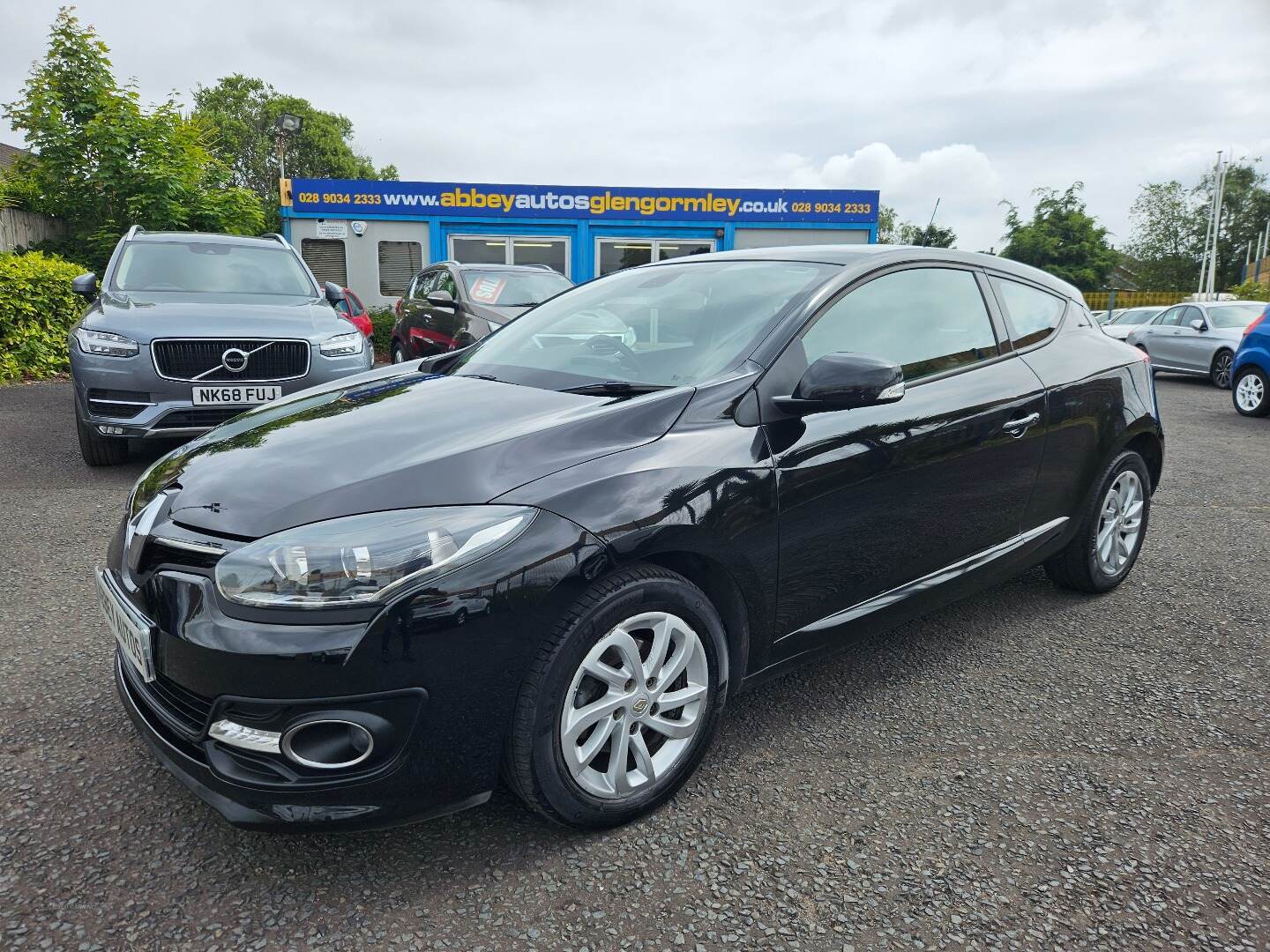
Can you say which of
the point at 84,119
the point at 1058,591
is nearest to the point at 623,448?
the point at 1058,591

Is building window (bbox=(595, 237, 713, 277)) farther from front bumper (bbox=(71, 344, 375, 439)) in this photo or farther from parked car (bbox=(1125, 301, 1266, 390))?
front bumper (bbox=(71, 344, 375, 439))

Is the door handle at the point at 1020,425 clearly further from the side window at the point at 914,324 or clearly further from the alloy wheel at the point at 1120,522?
the alloy wheel at the point at 1120,522

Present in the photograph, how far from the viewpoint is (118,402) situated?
17.6 feet

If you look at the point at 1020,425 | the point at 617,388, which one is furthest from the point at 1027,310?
the point at 617,388

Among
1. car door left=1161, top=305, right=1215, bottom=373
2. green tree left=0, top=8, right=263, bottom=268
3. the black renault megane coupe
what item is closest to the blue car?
car door left=1161, top=305, right=1215, bottom=373

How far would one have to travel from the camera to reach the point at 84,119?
14.9 metres

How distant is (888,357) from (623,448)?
1127mm

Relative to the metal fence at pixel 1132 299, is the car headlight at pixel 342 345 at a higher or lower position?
lower

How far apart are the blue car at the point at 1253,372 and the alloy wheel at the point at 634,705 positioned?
1108cm

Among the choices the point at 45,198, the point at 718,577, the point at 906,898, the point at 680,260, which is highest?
the point at 45,198

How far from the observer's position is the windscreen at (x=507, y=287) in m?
8.71

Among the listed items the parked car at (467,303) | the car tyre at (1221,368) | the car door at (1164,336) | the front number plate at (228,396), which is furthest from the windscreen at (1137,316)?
the front number plate at (228,396)

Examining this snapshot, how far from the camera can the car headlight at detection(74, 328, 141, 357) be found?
5379 mm

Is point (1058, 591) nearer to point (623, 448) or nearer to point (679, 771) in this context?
point (679, 771)
